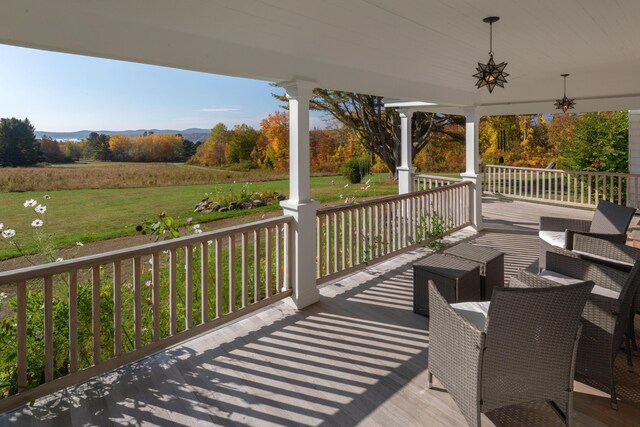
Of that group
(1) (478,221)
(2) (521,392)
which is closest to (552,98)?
(1) (478,221)

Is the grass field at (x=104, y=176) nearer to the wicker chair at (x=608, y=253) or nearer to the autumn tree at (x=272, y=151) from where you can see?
the autumn tree at (x=272, y=151)

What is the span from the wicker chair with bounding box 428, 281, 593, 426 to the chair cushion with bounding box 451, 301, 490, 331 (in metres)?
0.31

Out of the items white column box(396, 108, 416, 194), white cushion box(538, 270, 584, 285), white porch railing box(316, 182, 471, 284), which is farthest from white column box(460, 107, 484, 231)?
white cushion box(538, 270, 584, 285)

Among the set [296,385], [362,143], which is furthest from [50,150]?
[362,143]

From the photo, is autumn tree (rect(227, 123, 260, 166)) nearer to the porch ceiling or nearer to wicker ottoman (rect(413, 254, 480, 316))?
the porch ceiling

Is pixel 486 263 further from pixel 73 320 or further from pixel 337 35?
pixel 73 320

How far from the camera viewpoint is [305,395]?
2.52m

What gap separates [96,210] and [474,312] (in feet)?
17.9

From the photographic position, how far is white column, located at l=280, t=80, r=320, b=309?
3816mm

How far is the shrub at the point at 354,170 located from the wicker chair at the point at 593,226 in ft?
28.2

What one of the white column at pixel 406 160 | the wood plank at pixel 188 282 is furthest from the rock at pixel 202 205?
the wood plank at pixel 188 282

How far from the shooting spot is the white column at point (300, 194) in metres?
3.82

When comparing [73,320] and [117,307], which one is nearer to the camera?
[73,320]

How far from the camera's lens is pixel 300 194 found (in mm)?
3861
